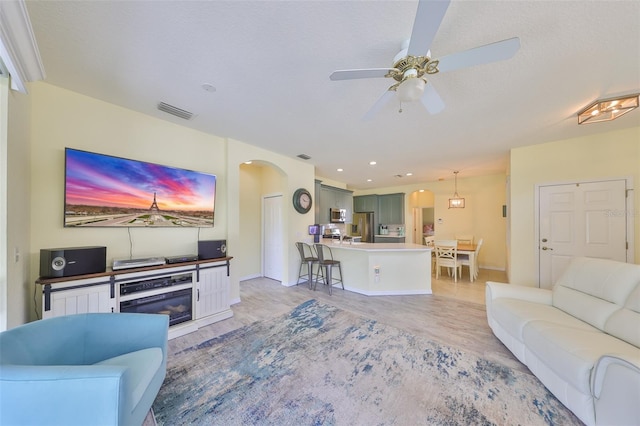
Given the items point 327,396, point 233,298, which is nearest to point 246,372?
point 327,396

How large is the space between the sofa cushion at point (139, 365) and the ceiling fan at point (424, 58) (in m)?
2.28

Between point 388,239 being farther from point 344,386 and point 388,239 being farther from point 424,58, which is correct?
point 424,58

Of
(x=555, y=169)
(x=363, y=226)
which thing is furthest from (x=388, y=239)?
(x=555, y=169)

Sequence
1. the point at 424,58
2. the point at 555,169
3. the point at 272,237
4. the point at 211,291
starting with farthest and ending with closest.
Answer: the point at 272,237 → the point at 555,169 → the point at 211,291 → the point at 424,58

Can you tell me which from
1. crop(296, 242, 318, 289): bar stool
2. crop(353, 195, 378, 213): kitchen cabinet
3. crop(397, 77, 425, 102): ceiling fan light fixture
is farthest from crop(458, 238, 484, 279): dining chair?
crop(397, 77, 425, 102): ceiling fan light fixture

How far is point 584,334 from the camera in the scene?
5.54 feet

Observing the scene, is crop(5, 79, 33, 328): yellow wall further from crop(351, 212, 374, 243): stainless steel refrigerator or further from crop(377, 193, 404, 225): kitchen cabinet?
crop(377, 193, 404, 225): kitchen cabinet

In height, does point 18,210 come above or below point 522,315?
above

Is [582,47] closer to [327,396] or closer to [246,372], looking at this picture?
→ [327,396]

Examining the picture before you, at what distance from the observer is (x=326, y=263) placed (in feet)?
14.2

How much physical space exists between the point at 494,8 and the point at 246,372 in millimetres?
3280

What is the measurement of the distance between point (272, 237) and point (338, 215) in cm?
210

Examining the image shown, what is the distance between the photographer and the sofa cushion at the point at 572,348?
142 cm

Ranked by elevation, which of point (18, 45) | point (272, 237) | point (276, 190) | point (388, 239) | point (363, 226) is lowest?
point (388, 239)
